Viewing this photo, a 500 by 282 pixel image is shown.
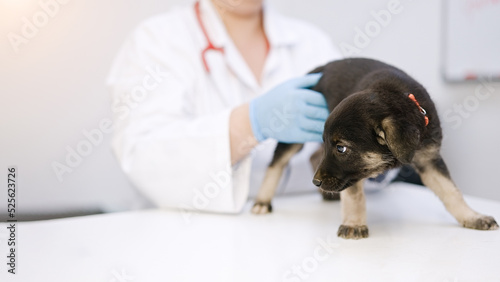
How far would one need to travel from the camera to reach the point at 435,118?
3.25 ft

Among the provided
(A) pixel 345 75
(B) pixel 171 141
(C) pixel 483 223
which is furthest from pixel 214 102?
(C) pixel 483 223

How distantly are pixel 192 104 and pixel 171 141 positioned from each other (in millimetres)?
282

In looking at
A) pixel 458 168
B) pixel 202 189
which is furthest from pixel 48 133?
pixel 458 168

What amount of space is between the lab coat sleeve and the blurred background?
0.68 ft

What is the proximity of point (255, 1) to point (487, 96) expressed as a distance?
3.21ft

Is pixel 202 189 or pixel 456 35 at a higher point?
pixel 456 35

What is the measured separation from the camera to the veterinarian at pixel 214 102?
1317 millimetres

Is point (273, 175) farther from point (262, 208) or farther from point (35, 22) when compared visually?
point (35, 22)

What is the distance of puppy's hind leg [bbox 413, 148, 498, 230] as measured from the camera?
1.06m

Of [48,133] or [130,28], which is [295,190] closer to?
[48,133]

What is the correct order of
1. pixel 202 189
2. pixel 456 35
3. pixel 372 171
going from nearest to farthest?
1. pixel 372 171
2. pixel 202 189
3. pixel 456 35

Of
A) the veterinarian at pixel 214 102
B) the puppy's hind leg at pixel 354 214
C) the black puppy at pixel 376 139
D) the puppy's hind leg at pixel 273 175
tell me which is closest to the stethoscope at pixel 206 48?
the veterinarian at pixel 214 102

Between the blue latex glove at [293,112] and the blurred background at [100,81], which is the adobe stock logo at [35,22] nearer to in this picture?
the blurred background at [100,81]

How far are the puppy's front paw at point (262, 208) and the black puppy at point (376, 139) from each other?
323 mm
